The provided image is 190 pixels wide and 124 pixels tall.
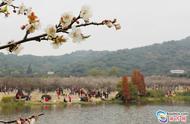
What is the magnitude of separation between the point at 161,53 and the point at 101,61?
2662 centimetres

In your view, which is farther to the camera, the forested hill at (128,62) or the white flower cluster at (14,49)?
the forested hill at (128,62)

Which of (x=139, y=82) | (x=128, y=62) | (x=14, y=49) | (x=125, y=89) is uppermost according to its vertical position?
(x=128, y=62)

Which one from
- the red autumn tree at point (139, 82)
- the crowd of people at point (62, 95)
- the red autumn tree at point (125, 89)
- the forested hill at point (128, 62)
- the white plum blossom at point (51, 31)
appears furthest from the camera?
the forested hill at point (128, 62)

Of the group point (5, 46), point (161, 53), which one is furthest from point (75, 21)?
point (161, 53)

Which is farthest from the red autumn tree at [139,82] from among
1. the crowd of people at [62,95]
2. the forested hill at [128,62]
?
the forested hill at [128,62]

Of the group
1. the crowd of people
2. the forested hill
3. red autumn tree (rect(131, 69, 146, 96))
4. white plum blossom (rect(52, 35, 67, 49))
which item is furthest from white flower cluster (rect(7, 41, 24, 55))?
the forested hill

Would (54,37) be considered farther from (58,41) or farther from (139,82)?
(139,82)

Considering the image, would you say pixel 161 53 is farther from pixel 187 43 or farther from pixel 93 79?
pixel 93 79

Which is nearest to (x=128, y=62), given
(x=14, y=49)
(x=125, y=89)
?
(x=125, y=89)

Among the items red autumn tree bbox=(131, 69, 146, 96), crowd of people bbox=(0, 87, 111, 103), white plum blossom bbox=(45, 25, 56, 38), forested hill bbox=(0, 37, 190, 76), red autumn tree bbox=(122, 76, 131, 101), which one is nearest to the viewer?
white plum blossom bbox=(45, 25, 56, 38)

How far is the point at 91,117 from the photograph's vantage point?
34.7m

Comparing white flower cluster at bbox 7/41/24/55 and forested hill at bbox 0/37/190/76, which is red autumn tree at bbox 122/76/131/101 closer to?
white flower cluster at bbox 7/41/24/55

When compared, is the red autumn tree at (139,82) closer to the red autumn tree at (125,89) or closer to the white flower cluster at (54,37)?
the red autumn tree at (125,89)

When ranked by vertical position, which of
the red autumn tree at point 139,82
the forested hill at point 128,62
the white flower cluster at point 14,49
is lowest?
the white flower cluster at point 14,49
